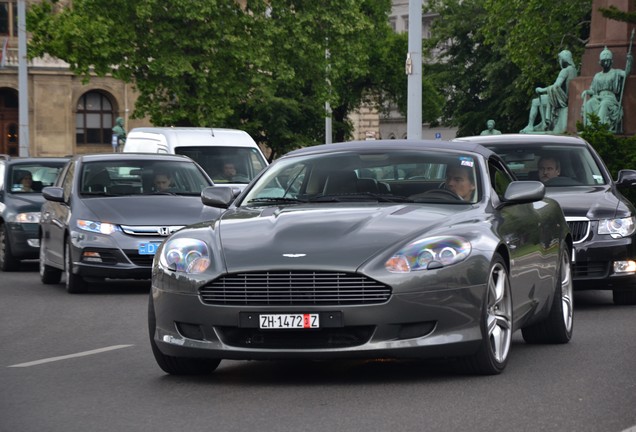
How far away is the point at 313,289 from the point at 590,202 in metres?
6.44

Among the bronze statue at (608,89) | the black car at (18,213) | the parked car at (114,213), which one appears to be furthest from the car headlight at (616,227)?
the bronze statue at (608,89)

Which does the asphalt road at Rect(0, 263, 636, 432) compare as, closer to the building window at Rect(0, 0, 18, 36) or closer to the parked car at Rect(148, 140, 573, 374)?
the parked car at Rect(148, 140, 573, 374)

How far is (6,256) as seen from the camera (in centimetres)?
2180

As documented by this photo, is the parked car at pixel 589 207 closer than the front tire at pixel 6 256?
Yes

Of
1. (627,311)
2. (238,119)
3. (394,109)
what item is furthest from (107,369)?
(394,109)

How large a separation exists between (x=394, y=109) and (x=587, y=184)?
285ft

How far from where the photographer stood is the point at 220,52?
147 ft

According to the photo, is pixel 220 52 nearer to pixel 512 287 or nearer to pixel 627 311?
pixel 627 311

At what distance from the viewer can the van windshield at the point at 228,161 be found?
24.0 m

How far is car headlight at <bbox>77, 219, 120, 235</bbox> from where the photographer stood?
54.0 feet

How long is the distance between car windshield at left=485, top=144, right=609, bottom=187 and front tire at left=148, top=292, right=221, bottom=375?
21.6ft

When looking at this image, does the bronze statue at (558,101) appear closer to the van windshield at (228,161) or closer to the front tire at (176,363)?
the van windshield at (228,161)

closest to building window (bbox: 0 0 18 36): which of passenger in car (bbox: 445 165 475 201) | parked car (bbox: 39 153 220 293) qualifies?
parked car (bbox: 39 153 220 293)

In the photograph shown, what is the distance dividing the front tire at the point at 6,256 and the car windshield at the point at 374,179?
12.3 m
